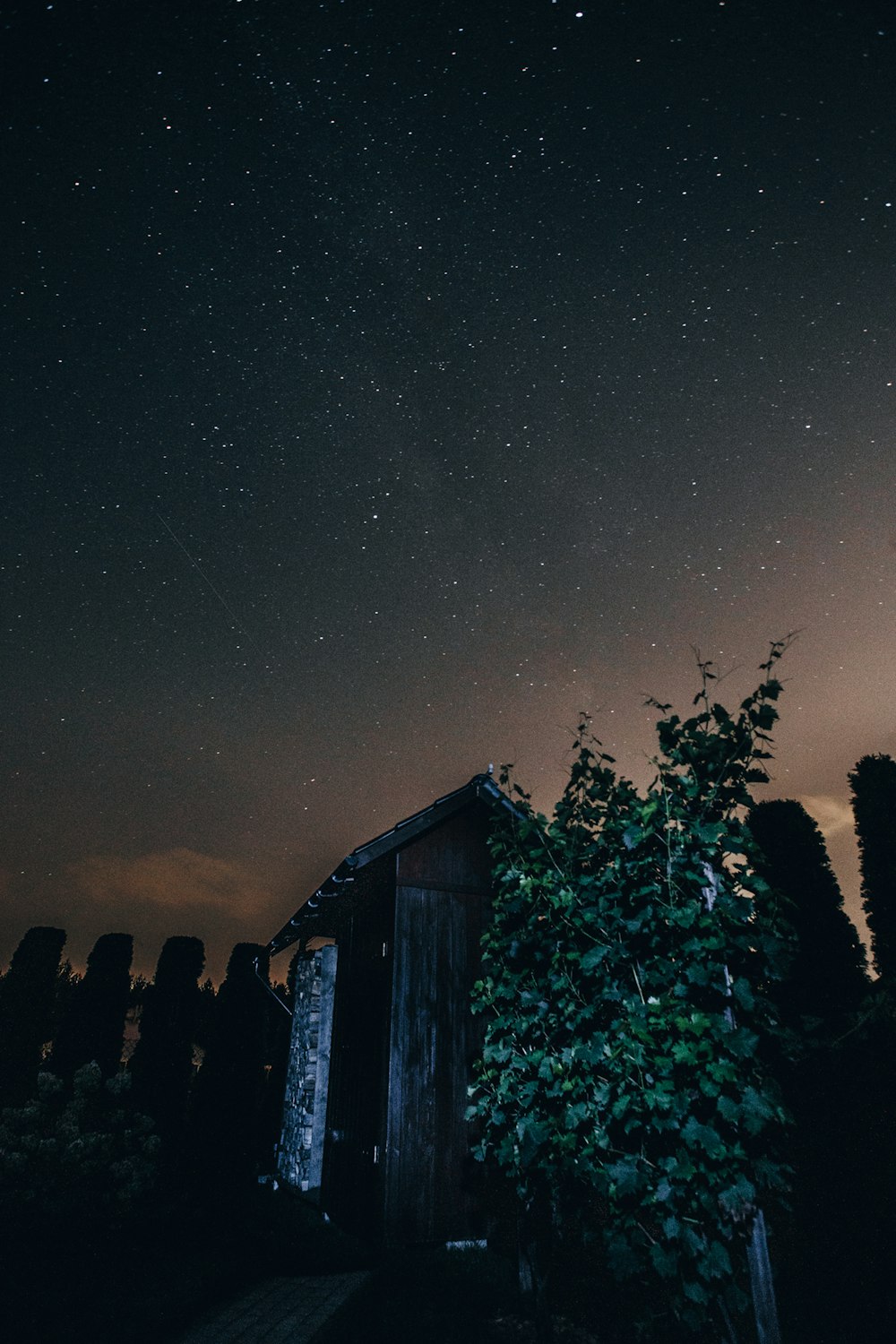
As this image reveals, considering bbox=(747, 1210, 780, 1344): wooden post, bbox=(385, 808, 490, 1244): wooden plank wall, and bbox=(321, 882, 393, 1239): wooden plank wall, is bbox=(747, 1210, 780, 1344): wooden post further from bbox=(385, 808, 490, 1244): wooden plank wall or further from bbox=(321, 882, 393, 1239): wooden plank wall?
bbox=(321, 882, 393, 1239): wooden plank wall

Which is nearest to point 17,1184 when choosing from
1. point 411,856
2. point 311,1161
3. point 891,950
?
point 311,1161

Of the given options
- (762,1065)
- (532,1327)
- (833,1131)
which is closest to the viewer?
(762,1065)

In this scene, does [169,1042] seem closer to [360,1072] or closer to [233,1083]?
[233,1083]

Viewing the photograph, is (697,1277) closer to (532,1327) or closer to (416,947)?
(532,1327)

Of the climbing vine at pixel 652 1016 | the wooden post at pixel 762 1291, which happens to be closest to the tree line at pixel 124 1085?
the climbing vine at pixel 652 1016

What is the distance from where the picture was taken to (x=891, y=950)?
7965 mm

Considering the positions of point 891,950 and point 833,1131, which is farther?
point 891,950

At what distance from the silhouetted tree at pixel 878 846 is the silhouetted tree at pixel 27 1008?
50.0 ft

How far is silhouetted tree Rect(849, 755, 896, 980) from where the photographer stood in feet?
26.7

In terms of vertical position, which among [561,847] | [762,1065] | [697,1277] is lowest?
[697,1277]

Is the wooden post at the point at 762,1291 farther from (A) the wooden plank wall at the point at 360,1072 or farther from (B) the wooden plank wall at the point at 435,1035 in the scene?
(A) the wooden plank wall at the point at 360,1072

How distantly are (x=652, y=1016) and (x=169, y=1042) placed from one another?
14.3 m

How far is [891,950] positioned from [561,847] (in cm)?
597

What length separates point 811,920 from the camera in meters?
8.24
